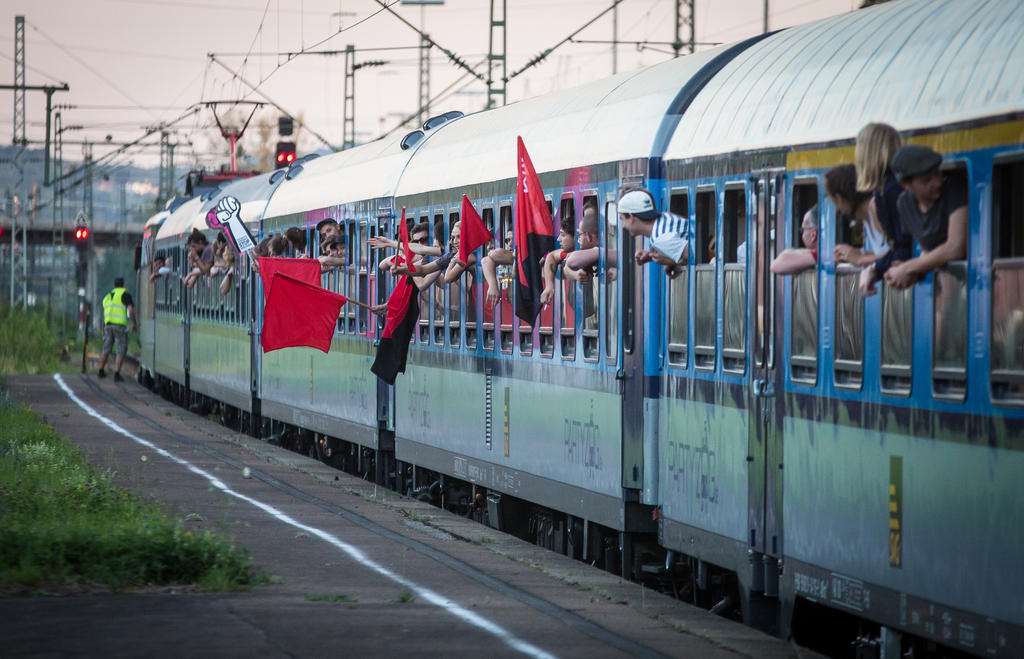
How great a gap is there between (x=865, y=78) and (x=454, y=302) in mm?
8027

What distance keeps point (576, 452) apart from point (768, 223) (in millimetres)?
3606

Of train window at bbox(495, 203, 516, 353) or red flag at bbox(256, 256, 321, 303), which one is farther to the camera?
red flag at bbox(256, 256, 321, 303)

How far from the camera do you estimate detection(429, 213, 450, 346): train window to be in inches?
672

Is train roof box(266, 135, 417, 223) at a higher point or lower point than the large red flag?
higher

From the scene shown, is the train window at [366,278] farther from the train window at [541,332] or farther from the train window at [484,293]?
the train window at [541,332]

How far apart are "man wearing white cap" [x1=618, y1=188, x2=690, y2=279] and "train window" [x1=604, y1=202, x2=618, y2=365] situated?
→ 0.78 metres

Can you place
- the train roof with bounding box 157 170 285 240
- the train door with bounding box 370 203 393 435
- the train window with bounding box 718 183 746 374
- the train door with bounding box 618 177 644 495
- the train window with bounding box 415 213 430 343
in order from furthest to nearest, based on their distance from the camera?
the train roof with bounding box 157 170 285 240 < the train door with bounding box 370 203 393 435 < the train window with bounding box 415 213 430 343 < the train door with bounding box 618 177 644 495 < the train window with bounding box 718 183 746 374

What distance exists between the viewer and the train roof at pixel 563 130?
12.3 metres

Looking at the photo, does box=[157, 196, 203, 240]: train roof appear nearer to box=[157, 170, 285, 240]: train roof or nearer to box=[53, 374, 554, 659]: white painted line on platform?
box=[157, 170, 285, 240]: train roof

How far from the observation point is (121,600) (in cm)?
1030

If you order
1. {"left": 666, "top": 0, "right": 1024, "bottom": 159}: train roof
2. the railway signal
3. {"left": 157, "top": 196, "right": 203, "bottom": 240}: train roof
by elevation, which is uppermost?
the railway signal

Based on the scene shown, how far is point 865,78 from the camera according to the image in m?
9.24

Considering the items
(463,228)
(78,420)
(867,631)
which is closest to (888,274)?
(867,631)

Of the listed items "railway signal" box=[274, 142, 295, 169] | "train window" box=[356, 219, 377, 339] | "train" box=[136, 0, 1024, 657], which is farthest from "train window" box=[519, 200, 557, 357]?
A: "railway signal" box=[274, 142, 295, 169]
